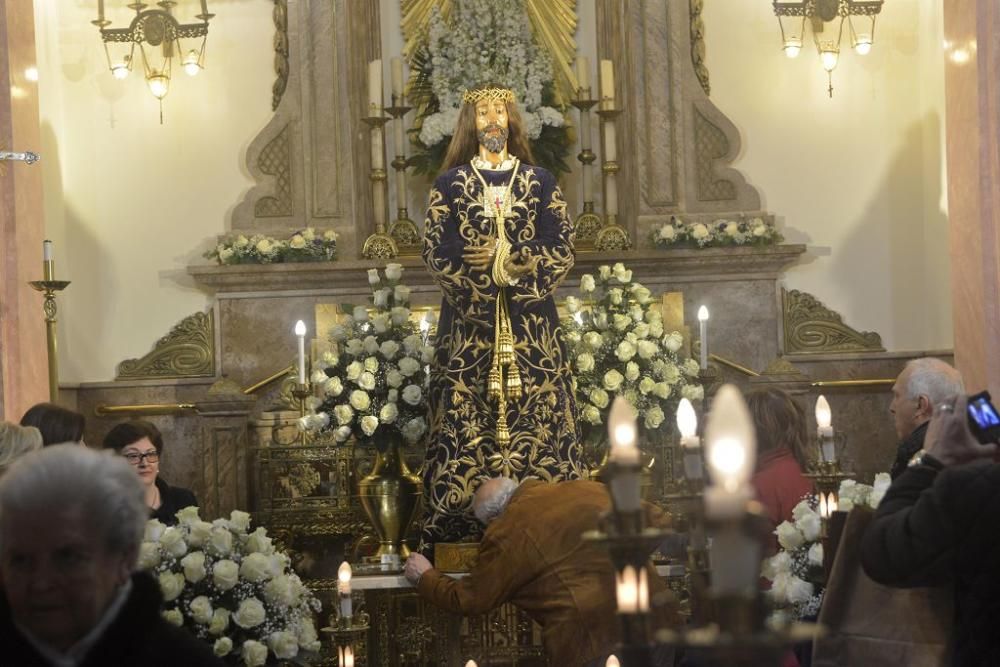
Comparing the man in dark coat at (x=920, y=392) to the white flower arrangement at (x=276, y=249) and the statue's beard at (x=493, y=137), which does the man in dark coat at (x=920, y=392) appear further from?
the white flower arrangement at (x=276, y=249)

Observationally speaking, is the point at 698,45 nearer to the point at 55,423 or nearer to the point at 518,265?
the point at 518,265

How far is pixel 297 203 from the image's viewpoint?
11.6 meters

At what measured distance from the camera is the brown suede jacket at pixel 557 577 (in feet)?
19.2

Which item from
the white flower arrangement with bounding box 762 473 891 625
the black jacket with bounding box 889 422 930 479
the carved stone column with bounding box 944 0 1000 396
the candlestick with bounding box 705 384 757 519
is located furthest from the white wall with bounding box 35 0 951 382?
the candlestick with bounding box 705 384 757 519

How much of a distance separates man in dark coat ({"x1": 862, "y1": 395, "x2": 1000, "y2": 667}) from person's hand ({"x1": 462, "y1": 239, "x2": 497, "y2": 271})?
170 inches

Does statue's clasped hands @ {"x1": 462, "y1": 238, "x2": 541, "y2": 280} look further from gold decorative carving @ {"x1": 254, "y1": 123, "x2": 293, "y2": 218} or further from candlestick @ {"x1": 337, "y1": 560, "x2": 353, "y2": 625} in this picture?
gold decorative carving @ {"x1": 254, "y1": 123, "x2": 293, "y2": 218}

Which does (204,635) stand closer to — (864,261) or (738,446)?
(738,446)

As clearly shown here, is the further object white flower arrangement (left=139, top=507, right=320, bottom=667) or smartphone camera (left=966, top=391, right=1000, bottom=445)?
white flower arrangement (left=139, top=507, right=320, bottom=667)

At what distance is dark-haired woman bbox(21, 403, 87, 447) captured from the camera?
243 inches

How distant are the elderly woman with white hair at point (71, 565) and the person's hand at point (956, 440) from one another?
192 cm

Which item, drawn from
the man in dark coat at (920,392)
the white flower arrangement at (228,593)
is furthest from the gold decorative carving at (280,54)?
the man in dark coat at (920,392)

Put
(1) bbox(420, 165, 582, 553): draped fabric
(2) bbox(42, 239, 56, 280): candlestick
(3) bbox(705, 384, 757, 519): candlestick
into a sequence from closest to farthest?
(3) bbox(705, 384, 757, 519): candlestick
(1) bbox(420, 165, 582, 553): draped fabric
(2) bbox(42, 239, 56, 280): candlestick

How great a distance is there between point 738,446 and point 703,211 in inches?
371

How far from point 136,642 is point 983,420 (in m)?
2.11
